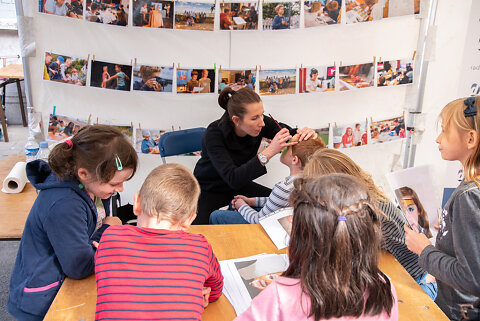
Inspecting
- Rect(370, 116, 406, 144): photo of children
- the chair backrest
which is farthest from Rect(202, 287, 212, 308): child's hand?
Rect(370, 116, 406, 144): photo of children

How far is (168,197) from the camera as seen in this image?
1092 millimetres

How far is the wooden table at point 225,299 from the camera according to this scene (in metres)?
1.11

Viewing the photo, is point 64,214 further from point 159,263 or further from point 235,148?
point 235,148

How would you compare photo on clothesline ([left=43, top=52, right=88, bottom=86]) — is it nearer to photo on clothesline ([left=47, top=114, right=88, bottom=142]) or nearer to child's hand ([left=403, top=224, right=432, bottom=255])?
photo on clothesline ([left=47, top=114, right=88, bottom=142])

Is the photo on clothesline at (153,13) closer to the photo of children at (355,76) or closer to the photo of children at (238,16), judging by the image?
the photo of children at (238,16)

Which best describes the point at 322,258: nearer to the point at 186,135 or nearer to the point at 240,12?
the point at 186,135

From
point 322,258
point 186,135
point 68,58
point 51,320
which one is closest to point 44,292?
point 51,320

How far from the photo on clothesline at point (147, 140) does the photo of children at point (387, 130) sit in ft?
4.82

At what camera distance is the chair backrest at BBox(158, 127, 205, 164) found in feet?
7.79

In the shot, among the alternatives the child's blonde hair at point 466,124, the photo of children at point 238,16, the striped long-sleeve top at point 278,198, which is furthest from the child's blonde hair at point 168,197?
the photo of children at point 238,16

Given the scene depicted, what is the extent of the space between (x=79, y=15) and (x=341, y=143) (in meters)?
1.87

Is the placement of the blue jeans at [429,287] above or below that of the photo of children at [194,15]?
below

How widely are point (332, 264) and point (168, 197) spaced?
472 millimetres

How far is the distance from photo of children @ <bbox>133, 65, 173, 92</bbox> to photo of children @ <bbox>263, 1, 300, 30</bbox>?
0.69 metres
